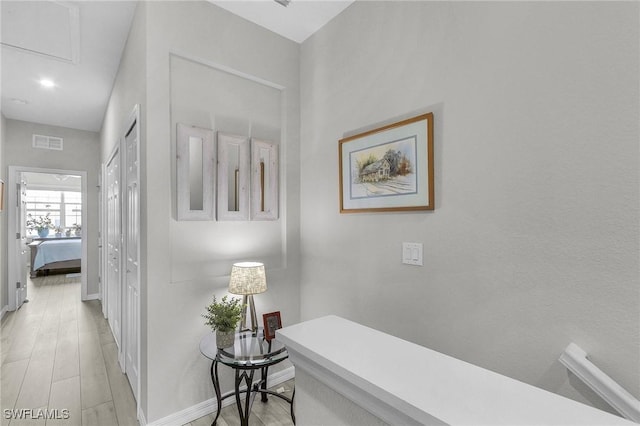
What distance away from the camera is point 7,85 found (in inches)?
132

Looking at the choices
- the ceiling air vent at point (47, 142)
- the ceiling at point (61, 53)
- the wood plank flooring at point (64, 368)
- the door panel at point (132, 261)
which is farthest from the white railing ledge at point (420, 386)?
the ceiling air vent at point (47, 142)

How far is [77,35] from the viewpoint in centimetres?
250

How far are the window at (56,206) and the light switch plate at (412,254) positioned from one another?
9.48 meters

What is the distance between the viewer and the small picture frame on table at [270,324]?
199 cm

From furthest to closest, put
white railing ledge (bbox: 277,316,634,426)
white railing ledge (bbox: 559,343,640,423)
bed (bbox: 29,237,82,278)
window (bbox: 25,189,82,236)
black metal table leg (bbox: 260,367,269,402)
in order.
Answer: window (bbox: 25,189,82,236) → bed (bbox: 29,237,82,278) → black metal table leg (bbox: 260,367,269,402) → white railing ledge (bbox: 559,343,640,423) → white railing ledge (bbox: 277,316,634,426)

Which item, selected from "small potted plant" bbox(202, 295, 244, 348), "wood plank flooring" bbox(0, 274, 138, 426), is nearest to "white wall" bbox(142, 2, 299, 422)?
"small potted plant" bbox(202, 295, 244, 348)

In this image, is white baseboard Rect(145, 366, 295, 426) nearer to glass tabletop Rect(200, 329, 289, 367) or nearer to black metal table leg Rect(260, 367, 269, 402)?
black metal table leg Rect(260, 367, 269, 402)

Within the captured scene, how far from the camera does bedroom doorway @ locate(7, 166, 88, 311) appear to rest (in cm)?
445

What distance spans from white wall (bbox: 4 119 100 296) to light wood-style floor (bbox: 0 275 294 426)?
3.80 ft

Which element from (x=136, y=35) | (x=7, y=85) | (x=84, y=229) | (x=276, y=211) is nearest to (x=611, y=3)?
(x=276, y=211)

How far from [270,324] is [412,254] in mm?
996

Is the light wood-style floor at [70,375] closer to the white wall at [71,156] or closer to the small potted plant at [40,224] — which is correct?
the white wall at [71,156]

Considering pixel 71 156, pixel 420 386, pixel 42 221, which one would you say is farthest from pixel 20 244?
pixel 420 386

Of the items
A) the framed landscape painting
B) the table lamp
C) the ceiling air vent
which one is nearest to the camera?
the framed landscape painting
